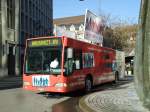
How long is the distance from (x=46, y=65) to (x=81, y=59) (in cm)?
250

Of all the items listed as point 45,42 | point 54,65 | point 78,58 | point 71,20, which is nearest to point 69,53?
point 54,65

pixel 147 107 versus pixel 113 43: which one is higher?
pixel 113 43

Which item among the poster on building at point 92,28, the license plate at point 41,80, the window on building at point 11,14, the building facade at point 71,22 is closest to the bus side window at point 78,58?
the license plate at point 41,80

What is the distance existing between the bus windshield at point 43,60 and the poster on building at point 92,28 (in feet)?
51.5

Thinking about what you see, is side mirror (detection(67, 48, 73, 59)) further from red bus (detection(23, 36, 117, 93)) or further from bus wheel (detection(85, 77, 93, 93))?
bus wheel (detection(85, 77, 93, 93))

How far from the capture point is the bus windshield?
19.2 meters

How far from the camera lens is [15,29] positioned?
4934 cm

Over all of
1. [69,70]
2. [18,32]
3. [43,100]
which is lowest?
[43,100]

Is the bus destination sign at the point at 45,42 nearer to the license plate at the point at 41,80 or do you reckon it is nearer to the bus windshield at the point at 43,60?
the bus windshield at the point at 43,60

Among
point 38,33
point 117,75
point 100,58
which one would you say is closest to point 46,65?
point 100,58

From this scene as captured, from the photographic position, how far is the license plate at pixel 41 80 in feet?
63.1

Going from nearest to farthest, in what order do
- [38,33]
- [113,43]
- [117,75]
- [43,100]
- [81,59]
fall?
[43,100], [81,59], [117,75], [38,33], [113,43]

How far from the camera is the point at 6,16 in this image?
1818 inches

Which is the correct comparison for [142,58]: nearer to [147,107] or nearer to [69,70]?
[147,107]
